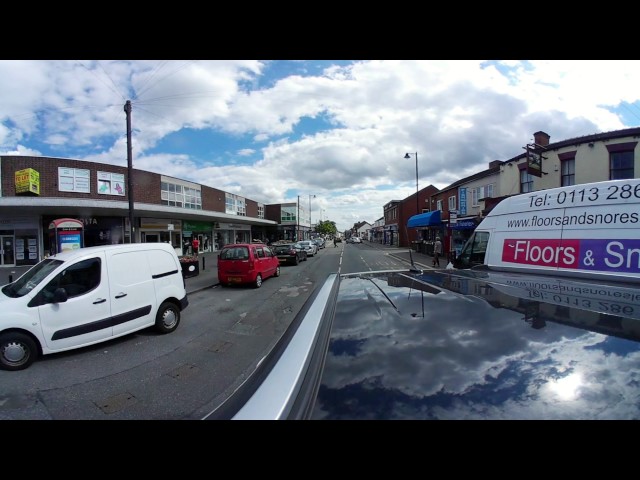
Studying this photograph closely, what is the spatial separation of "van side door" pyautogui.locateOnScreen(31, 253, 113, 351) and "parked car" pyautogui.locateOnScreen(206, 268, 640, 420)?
4480 millimetres

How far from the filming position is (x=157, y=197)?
2384cm

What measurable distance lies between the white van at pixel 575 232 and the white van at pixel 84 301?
7.28 meters

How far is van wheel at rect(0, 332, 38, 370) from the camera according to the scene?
411 cm

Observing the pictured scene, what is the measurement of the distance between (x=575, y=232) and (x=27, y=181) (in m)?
25.2

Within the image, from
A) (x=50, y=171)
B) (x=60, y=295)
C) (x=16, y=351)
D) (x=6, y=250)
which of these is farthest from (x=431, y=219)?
(x=6, y=250)

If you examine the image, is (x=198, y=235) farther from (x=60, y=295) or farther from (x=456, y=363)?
(x=456, y=363)

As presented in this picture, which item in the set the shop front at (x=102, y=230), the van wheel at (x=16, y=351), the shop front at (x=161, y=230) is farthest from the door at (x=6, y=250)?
the van wheel at (x=16, y=351)

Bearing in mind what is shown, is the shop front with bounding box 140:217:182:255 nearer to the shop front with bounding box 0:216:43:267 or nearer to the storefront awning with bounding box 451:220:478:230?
the shop front with bounding box 0:216:43:267

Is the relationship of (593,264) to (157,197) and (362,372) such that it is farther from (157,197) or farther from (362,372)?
(157,197)

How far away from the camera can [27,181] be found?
1641cm

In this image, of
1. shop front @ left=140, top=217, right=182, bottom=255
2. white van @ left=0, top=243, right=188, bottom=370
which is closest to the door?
shop front @ left=140, top=217, right=182, bottom=255

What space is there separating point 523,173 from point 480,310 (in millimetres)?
19722

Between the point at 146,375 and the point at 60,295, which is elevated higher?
the point at 60,295
